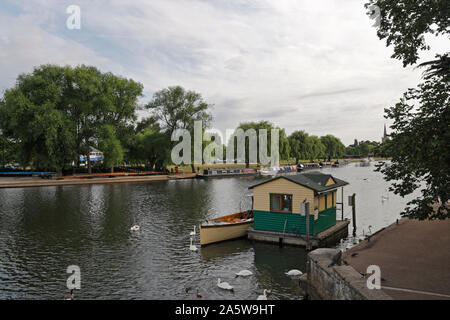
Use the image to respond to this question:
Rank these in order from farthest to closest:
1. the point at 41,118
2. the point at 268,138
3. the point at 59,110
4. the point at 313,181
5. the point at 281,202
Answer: the point at 268,138, the point at 59,110, the point at 41,118, the point at 313,181, the point at 281,202

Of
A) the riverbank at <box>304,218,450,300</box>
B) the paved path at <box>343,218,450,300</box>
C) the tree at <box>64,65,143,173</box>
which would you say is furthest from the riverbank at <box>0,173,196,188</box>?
the riverbank at <box>304,218,450,300</box>

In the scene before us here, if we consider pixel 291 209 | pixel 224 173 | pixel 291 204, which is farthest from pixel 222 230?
pixel 224 173

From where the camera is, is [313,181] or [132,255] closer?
[132,255]

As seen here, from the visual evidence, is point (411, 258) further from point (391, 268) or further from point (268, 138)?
point (268, 138)

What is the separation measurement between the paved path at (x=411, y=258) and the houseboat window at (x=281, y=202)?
535cm

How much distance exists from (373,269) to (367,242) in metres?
5.57

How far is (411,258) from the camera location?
47.6 ft

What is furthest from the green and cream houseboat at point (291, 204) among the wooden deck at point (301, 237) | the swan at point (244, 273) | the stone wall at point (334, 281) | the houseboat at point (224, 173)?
the houseboat at point (224, 173)

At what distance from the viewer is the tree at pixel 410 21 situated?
11.0 metres

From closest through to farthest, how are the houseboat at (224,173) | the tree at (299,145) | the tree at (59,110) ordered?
the tree at (59,110)
the houseboat at (224,173)
the tree at (299,145)

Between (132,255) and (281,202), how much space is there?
33.3 feet

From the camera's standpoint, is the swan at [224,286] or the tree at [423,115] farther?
the swan at [224,286]

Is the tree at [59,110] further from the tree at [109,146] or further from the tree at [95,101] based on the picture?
the tree at [109,146]

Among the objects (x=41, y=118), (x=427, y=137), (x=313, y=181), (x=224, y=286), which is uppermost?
(x=41, y=118)
